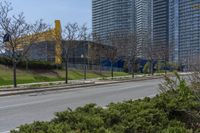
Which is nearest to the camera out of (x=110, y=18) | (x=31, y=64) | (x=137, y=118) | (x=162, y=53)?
(x=137, y=118)

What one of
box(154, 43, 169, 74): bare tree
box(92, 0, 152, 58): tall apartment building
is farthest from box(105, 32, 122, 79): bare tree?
box(154, 43, 169, 74): bare tree

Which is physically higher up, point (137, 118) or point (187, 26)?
point (187, 26)

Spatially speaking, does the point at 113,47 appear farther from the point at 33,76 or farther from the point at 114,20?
the point at 33,76

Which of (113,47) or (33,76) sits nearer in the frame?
(33,76)

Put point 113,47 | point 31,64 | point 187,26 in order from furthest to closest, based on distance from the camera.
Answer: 1. point 113,47
2. point 31,64
3. point 187,26

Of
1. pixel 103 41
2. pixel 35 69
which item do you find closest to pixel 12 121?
pixel 35 69

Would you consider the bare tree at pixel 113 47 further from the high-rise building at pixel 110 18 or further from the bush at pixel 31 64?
the bush at pixel 31 64

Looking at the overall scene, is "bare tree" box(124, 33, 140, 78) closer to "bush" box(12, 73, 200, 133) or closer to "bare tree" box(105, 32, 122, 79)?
"bare tree" box(105, 32, 122, 79)

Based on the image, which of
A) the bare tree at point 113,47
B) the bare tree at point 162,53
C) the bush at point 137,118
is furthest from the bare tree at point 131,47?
the bush at point 137,118

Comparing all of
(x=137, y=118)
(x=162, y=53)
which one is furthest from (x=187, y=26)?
(x=162, y=53)

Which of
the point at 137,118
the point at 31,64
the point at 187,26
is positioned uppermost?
the point at 187,26

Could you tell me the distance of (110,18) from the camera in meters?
67.8

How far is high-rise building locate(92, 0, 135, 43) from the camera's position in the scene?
63656 mm

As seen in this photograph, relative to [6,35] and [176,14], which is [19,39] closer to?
[6,35]
